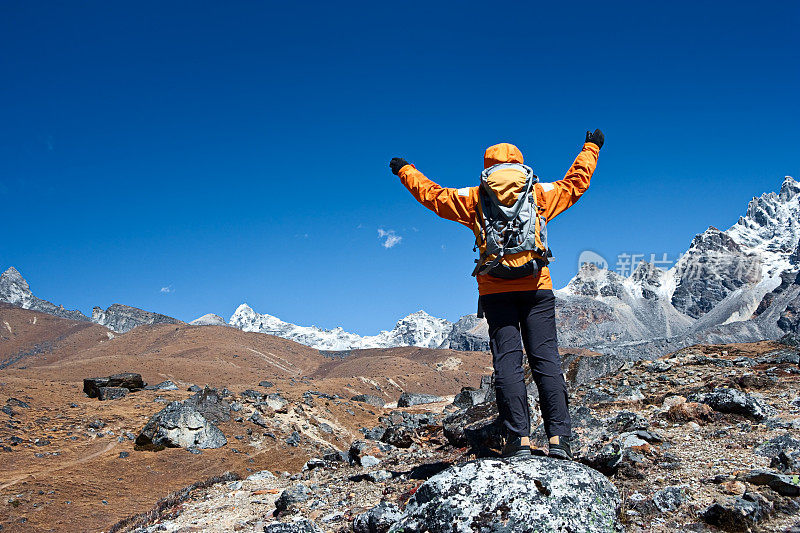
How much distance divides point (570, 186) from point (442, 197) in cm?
129

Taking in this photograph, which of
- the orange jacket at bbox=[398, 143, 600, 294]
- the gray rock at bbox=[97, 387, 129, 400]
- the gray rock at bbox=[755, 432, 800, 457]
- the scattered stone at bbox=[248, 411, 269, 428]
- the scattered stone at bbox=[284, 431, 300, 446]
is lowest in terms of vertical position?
the scattered stone at bbox=[284, 431, 300, 446]

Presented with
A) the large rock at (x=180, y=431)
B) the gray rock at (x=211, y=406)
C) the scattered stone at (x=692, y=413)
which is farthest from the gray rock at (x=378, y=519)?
the gray rock at (x=211, y=406)

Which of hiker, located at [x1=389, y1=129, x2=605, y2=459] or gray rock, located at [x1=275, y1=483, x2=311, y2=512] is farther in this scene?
gray rock, located at [x1=275, y1=483, x2=311, y2=512]

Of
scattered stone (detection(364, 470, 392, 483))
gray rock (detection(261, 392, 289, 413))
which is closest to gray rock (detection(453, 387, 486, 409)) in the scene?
gray rock (detection(261, 392, 289, 413))

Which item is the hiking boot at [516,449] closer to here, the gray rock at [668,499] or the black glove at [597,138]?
the gray rock at [668,499]

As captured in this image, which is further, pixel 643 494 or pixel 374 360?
pixel 374 360

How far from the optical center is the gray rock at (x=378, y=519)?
4.49 m

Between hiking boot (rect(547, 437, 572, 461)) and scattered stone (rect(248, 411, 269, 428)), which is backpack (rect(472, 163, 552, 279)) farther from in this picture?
scattered stone (rect(248, 411, 269, 428))

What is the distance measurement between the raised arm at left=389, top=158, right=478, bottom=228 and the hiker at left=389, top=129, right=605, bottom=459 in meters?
0.01

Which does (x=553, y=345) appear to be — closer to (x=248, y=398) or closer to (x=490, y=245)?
(x=490, y=245)

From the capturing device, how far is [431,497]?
3.95m

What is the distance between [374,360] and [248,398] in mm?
50718

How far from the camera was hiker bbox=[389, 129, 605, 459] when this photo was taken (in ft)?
14.6

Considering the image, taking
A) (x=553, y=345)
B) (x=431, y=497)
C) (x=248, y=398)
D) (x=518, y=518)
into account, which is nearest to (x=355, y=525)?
(x=431, y=497)
